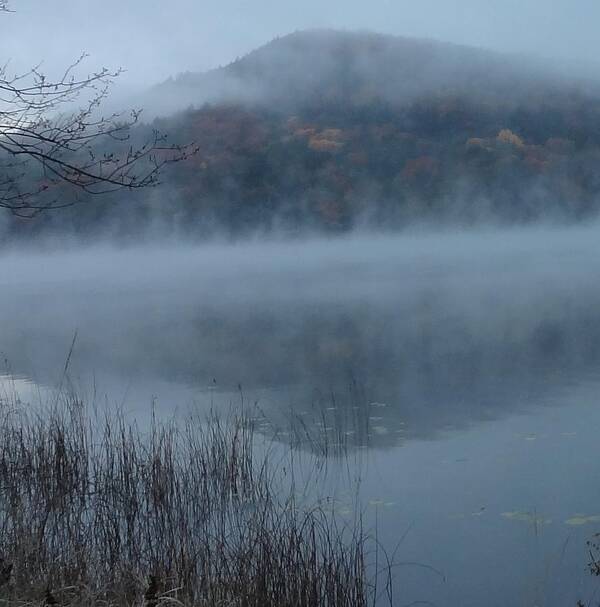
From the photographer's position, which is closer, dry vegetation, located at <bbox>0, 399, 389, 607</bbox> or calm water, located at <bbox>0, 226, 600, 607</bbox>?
dry vegetation, located at <bbox>0, 399, 389, 607</bbox>

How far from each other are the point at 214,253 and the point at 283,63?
25.8 m

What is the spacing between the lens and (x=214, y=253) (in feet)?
155

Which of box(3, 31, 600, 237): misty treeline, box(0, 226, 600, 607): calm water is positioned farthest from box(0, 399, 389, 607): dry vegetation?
box(3, 31, 600, 237): misty treeline

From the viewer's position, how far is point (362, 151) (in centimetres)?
5109

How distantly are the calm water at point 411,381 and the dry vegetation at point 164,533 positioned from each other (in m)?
0.61

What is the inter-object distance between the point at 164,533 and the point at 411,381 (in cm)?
616

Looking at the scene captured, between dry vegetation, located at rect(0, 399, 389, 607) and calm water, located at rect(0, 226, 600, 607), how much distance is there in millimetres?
605

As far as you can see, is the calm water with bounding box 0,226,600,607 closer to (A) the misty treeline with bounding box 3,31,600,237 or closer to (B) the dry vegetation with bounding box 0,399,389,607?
(B) the dry vegetation with bounding box 0,399,389,607

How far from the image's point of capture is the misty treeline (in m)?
45.9

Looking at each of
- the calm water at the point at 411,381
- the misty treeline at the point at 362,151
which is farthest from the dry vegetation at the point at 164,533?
the misty treeline at the point at 362,151

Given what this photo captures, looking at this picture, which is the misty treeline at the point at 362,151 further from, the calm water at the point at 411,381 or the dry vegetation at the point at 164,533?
the dry vegetation at the point at 164,533

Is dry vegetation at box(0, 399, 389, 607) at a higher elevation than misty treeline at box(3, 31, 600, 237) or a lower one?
lower

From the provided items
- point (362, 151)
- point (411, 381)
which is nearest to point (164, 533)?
point (411, 381)

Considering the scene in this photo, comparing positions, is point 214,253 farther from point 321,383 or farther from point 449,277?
point 321,383
